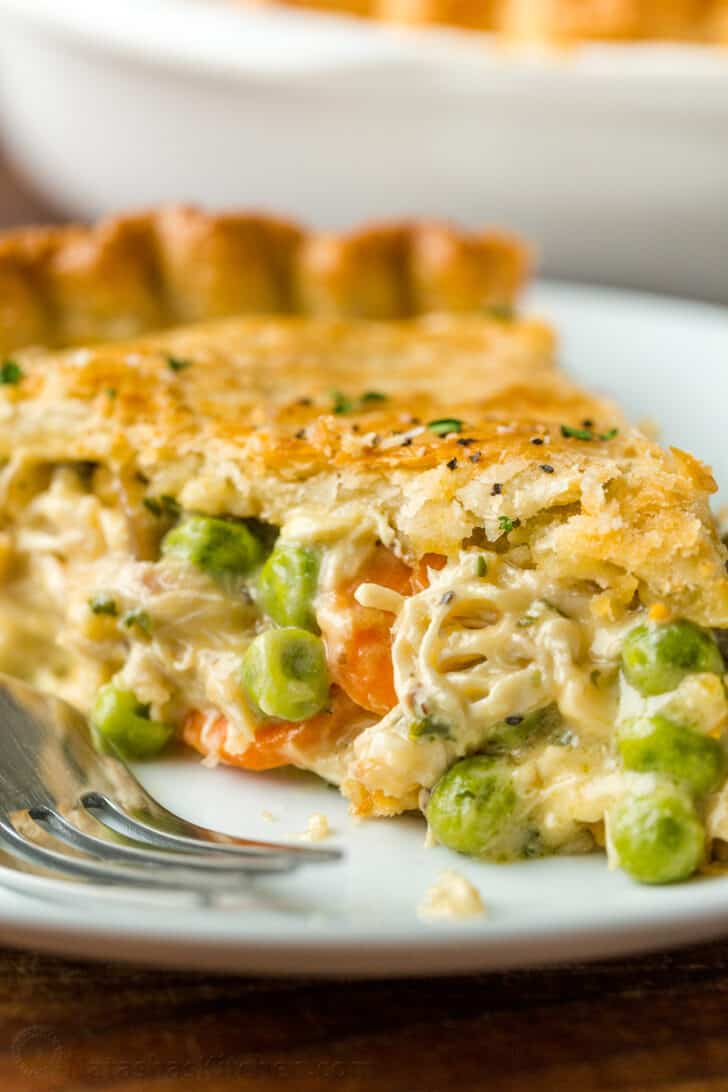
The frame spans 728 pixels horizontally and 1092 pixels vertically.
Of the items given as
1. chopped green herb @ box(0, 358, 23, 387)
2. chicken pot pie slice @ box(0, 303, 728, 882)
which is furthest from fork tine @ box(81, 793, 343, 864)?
chopped green herb @ box(0, 358, 23, 387)

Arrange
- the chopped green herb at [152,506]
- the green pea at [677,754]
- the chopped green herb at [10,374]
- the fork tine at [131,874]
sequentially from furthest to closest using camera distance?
the chopped green herb at [10,374] → the chopped green herb at [152,506] → the green pea at [677,754] → the fork tine at [131,874]

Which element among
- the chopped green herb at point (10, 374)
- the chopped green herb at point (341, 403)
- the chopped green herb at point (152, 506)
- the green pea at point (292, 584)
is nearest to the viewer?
the green pea at point (292, 584)

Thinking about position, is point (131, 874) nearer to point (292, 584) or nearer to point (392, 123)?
point (292, 584)

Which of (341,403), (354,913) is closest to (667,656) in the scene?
(354,913)

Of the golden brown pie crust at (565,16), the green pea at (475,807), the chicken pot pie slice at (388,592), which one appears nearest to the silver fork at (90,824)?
the chicken pot pie slice at (388,592)

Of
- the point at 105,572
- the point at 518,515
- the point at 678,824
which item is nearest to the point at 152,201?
the point at 105,572

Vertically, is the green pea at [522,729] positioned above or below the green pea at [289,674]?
above

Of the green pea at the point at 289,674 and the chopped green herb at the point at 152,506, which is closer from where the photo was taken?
the green pea at the point at 289,674

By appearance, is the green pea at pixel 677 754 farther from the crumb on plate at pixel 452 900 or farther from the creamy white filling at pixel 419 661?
the crumb on plate at pixel 452 900
